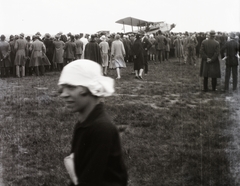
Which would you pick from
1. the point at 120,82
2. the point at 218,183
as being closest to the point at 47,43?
the point at 120,82

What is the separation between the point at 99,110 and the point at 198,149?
4208 mm

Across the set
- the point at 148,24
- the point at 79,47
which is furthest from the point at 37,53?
the point at 148,24

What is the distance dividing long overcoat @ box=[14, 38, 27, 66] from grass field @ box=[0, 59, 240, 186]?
444 cm

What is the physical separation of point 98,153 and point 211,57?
32.6 feet

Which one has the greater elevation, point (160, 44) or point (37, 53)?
point (160, 44)

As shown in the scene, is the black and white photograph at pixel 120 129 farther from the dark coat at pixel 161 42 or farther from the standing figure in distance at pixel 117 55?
the dark coat at pixel 161 42

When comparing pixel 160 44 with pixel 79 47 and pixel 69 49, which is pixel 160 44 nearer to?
pixel 79 47

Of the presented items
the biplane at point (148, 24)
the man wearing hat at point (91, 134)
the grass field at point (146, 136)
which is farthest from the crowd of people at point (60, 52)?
the biplane at point (148, 24)

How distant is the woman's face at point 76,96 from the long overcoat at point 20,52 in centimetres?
1439

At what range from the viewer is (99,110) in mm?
2148

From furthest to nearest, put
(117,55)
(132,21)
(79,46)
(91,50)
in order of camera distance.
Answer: (132,21)
(79,46)
(117,55)
(91,50)

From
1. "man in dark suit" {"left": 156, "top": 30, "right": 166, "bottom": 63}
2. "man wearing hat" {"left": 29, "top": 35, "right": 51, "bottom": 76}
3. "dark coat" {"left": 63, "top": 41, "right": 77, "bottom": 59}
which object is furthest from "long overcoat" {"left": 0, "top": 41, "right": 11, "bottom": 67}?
"man in dark suit" {"left": 156, "top": 30, "right": 166, "bottom": 63}

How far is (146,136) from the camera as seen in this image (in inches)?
265

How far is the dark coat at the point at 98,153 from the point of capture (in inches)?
79.7
